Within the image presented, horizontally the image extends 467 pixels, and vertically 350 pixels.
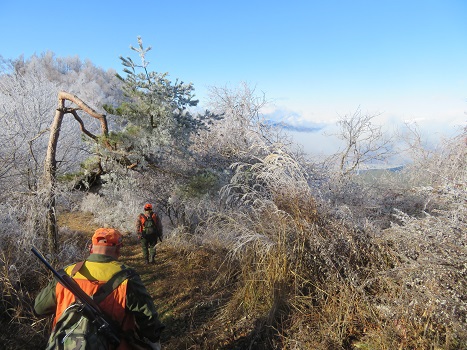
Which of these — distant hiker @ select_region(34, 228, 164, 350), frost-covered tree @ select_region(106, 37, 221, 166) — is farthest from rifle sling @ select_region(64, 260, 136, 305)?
frost-covered tree @ select_region(106, 37, 221, 166)

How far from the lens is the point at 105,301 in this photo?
6.86ft

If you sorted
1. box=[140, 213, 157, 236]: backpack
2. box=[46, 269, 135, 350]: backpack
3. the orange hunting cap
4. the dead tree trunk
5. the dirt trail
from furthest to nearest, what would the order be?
1. box=[140, 213, 157, 236]: backpack
2. the dead tree trunk
3. the dirt trail
4. the orange hunting cap
5. box=[46, 269, 135, 350]: backpack

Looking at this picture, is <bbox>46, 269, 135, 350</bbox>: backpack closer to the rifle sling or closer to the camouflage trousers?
the rifle sling

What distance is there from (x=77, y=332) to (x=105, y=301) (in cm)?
24

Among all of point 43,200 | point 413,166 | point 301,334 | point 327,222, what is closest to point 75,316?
point 301,334

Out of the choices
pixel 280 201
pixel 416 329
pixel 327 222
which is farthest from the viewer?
pixel 280 201

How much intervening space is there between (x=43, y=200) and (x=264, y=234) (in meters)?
3.96

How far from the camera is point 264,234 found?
4.24 m

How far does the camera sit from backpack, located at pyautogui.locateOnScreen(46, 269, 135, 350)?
6.25 feet

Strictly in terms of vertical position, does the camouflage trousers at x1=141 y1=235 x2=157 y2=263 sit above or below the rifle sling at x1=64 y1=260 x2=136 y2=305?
below

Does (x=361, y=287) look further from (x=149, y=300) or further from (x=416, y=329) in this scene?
(x=149, y=300)

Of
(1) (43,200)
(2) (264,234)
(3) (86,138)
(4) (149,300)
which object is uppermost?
(3) (86,138)

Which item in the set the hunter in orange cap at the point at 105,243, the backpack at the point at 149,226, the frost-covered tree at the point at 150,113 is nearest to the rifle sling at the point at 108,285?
the hunter in orange cap at the point at 105,243

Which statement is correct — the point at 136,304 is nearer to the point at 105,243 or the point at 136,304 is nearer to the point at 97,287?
the point at 97,287
